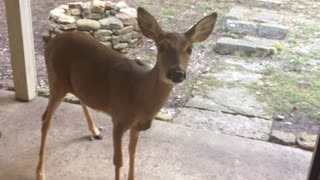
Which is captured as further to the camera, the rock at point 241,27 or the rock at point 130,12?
the rock at point 241,27

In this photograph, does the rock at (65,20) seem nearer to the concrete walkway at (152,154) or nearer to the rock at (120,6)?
the rock at (120,6)

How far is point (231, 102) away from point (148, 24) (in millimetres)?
1705

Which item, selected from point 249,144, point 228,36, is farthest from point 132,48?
point 249,144

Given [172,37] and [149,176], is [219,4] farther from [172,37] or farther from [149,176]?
[172,37]

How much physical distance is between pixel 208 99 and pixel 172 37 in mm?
1725

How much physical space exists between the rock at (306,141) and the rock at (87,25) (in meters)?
2.10

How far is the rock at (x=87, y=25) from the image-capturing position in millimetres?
4348

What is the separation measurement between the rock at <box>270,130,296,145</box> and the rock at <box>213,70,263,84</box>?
910 mm

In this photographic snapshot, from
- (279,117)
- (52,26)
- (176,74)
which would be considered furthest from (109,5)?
(176,74)

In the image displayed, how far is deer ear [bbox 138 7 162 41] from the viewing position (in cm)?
215

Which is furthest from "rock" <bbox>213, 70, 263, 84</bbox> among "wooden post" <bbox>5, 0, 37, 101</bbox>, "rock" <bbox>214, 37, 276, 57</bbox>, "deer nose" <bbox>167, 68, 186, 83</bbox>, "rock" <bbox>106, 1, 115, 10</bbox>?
"deer nose" <bbox>167, 68, 186, 83</bbox>

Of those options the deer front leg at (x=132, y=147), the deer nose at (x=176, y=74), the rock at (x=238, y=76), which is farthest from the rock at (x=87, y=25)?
the deer nose at (x=176, y=74)

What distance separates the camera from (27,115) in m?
3.30

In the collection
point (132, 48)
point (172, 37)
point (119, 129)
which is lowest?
point (132, 48)
